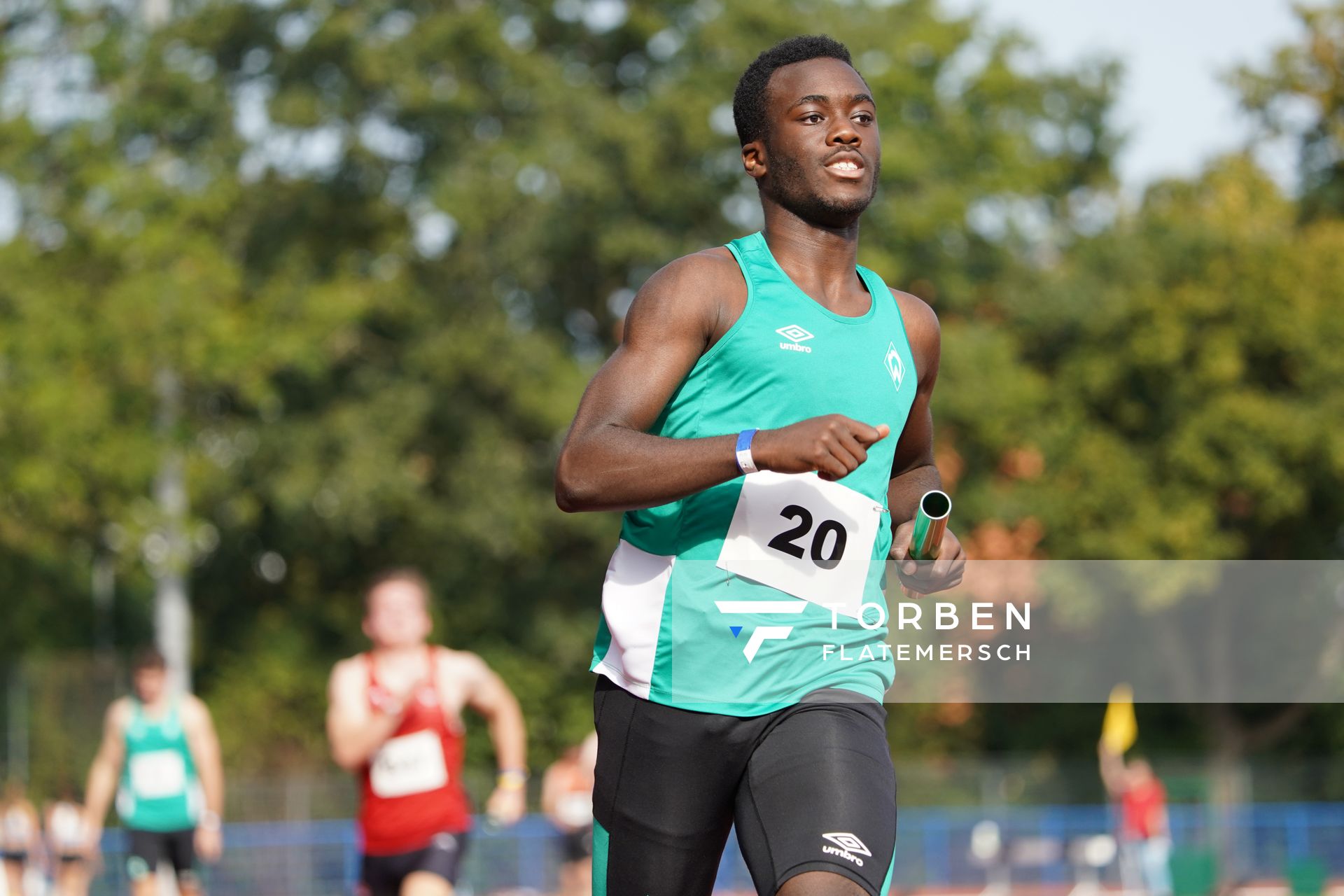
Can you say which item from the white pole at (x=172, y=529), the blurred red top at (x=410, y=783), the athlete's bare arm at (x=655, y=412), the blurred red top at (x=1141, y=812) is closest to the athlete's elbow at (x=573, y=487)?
the athlete's bare arm at (x=655, y=412)

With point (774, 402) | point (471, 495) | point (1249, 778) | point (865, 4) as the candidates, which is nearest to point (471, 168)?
point (471, 495)

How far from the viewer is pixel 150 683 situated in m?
11.3

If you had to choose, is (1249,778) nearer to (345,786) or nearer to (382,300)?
(345,786)

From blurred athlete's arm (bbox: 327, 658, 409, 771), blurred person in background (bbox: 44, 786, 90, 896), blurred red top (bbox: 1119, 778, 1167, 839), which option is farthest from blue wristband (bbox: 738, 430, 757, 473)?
blurred red top (bbox: 1119, 778, 1167, 839)

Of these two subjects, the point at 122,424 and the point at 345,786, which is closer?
the point at 345,786

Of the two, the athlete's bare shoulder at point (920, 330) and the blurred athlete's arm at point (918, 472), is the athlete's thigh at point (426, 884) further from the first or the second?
the athlete's bare shoulder at point (920, 330)

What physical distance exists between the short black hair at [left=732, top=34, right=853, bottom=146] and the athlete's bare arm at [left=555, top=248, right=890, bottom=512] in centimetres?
34

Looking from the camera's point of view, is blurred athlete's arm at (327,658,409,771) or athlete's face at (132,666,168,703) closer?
blurred athlete's arm at (327,658,409,771)

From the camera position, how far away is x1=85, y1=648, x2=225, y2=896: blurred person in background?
442 inches

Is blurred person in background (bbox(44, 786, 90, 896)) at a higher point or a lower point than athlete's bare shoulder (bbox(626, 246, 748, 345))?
higher

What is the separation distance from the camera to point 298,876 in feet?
70.6

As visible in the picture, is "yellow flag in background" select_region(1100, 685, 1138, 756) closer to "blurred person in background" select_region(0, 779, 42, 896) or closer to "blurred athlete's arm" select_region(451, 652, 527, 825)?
"blurred person in background" select_region(0, 779, 42, 896)

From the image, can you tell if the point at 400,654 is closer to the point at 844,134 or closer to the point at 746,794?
the point at 746,794

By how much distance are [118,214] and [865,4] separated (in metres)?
13.2
